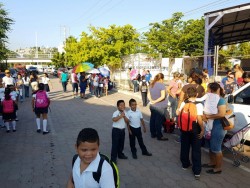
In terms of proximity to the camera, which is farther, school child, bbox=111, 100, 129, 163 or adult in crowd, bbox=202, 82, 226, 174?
school child, bbox=111, 100, 129, 163

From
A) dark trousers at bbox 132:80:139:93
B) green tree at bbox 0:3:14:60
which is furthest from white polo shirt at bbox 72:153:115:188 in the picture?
green tree at bbox 0:3:14:60

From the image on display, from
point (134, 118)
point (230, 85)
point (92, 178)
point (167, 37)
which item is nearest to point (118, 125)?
point (134, 118)

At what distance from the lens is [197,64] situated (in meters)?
18.4

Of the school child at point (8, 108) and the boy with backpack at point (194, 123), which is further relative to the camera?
the school child at point (8, 108)

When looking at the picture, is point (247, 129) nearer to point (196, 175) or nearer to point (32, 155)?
point (196, 175)

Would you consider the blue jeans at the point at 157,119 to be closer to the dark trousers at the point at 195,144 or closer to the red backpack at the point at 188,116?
the dark trousers at the point at 195,144

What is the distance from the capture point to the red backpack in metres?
4.76

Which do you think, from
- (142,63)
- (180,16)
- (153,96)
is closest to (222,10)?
(142,63)

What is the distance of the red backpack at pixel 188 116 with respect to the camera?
476cm

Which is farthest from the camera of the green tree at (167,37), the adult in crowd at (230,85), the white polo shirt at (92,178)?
the green tree at (167,37)

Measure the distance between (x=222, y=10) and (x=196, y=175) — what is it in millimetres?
12919

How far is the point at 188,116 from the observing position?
4.79m

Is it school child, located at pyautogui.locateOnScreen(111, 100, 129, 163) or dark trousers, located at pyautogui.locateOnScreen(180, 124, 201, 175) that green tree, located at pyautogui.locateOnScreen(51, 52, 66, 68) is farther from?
dark trousers, located at pyautogui.locateOnScreen(180, 124, 201, 175)

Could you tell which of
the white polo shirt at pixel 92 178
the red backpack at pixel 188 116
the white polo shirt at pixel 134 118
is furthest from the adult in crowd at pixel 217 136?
the white polo shirt at pixel 92 178
